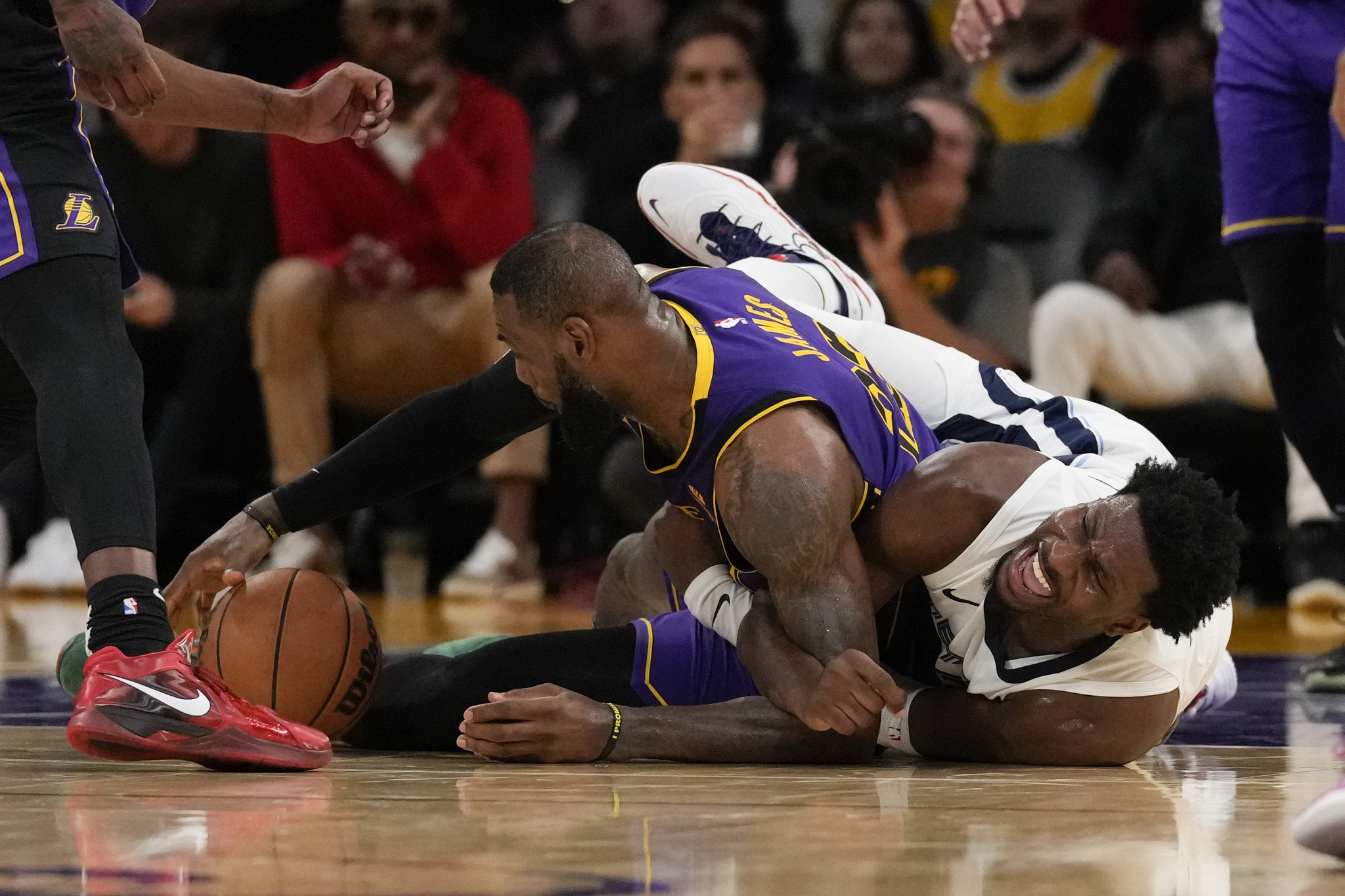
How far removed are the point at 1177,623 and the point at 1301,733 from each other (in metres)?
0.74

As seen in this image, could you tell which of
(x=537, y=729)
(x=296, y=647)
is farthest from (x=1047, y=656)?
(x=296, y=647)

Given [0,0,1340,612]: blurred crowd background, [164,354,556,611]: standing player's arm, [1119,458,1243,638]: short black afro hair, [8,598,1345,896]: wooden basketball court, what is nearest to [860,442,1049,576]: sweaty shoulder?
[1119,458,1243,638]: short black afro hair

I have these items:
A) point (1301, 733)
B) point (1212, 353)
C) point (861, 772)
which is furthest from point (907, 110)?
point (861, 772)

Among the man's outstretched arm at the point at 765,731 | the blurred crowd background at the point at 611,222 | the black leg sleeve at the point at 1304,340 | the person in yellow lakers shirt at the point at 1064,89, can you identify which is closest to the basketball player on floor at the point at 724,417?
the man's outstretched arm at the point at 765,731

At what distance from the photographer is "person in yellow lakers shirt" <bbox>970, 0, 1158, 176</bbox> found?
6.34 metres

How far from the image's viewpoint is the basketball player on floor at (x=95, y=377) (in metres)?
2.44

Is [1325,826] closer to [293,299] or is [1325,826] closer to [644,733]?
[644,733]

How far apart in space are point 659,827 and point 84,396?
118 cm

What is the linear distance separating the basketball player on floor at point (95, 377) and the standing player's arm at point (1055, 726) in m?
1.05

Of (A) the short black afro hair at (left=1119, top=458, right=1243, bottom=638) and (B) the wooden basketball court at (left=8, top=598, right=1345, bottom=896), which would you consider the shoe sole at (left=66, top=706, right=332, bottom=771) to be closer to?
(B) the wooden basketball court at (left=8, top=598, right=1345, bottom=896)

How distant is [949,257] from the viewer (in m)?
6.21

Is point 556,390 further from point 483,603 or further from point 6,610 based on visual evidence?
point 6,610

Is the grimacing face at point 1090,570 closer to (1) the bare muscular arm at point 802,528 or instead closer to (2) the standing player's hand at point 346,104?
(1) the bare muscular arm at point 802,528

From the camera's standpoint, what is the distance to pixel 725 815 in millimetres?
2082
